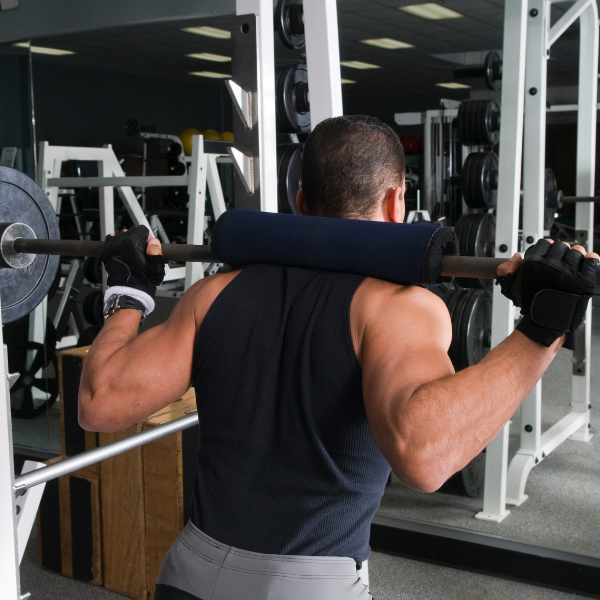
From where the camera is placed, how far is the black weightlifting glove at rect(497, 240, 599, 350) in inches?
33.3

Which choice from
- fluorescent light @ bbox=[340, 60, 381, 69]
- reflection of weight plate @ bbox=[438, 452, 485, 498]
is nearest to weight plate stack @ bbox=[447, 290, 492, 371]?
reflection of weight plate @ bbox=[438, 452, 485, 498]

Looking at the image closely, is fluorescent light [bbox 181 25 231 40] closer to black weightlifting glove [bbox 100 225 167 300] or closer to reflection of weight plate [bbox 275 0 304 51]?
reflection of weight plate [bbox 275 0 304 51]

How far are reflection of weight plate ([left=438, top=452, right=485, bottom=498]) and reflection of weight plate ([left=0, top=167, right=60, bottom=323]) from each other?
1.98 meters

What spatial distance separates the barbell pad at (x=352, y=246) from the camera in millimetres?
940

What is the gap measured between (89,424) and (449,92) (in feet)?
48.8

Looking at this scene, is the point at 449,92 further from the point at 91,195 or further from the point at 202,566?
the point at 202,566

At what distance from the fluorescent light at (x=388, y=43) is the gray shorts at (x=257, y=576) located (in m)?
10.0

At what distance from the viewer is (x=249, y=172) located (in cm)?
164

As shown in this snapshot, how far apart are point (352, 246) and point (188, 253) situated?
451mm

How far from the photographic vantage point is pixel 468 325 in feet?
10.3

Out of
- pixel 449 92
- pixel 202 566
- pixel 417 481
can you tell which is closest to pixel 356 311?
pixel 417 481

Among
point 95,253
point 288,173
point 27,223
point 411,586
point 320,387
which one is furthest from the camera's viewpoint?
point 411,586

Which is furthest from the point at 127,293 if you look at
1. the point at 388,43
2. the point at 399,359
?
the point at 388,43

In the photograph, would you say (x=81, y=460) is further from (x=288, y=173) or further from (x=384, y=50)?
(x=384, y=50)
